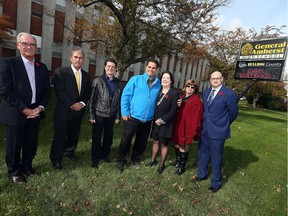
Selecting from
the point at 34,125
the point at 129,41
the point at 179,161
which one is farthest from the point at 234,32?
the point at 34,125

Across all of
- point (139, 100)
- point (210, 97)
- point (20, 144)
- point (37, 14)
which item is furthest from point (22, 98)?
point (37, 14)

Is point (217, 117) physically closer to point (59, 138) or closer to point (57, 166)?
point (59, 138)

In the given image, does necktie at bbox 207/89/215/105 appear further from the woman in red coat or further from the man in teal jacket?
the man in teal jacket

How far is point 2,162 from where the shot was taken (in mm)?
4355

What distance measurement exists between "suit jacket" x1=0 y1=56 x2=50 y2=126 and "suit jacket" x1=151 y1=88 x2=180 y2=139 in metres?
2.31

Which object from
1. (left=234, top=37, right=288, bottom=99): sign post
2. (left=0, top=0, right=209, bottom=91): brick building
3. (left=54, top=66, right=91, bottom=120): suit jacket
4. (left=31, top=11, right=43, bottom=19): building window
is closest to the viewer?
(left=54, top=66, right=91, bottom=120): suit jacket

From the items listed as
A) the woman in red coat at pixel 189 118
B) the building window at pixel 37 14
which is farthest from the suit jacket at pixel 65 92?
the building window at pixel 37 14

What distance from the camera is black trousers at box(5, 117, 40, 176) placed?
3566 mm

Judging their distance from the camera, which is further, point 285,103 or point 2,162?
point 285,103

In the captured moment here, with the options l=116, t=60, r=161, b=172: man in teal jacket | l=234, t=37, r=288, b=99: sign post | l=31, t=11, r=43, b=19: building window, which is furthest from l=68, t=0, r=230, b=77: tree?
l=31, t=11, r=43, b=19: building window

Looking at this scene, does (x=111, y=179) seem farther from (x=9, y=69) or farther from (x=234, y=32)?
(x=234, y=32)

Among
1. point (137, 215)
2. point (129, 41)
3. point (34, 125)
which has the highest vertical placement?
point (129, 41)

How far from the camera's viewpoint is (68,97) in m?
4.21

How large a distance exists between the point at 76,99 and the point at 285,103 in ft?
176
